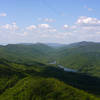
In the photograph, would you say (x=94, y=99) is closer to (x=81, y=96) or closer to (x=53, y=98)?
(x=81, y=96)

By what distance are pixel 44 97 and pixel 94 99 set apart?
6503 centimetres

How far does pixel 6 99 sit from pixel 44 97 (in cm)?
5107

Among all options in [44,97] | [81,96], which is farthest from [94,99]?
[44,97]

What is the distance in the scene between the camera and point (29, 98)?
652 feet

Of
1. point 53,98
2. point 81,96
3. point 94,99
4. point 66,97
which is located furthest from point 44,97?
point 94,99

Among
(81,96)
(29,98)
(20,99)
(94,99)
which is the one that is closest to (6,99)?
(20,99)

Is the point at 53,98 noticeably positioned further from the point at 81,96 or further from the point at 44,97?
the point at 81,96

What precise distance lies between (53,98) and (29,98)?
32.1 metres

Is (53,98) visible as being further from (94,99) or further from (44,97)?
(94,99)

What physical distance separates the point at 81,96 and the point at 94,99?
16721mm

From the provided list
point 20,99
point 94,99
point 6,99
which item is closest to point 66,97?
point 94,99

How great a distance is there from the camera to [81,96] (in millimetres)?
197375

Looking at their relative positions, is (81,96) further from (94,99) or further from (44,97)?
(44,97)

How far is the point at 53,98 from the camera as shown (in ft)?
647
